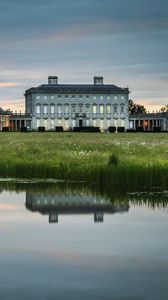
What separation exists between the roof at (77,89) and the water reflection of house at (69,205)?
152 m

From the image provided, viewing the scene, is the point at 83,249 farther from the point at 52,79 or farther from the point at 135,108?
the point at 135,108

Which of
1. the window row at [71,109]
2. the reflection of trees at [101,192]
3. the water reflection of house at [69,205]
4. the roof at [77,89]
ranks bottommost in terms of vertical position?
the water reflection of house at [69,205]

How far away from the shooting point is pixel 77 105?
17100 centimetres

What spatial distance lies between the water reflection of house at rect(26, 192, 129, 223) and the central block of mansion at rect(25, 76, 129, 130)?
497 ft

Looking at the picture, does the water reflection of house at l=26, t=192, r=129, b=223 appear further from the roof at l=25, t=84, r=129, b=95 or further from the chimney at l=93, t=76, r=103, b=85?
the chimney at l=93, t=76, r=103, b=85

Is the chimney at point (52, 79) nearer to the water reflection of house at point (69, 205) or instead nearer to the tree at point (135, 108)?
the tree at point (135, 108)

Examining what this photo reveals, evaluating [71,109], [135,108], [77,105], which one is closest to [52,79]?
[71,109]

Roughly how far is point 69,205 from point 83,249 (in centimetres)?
482

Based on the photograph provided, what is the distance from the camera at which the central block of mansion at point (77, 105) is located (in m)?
169

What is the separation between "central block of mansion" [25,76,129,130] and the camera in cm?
16912

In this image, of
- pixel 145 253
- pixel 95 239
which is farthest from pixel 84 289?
pixel 95 239

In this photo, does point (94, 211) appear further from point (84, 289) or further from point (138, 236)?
point (84, 289)

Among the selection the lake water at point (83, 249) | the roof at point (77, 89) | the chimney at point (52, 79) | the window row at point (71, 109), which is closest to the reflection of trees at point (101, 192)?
the lake water at point (83, 249)

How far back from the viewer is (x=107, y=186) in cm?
1816
